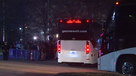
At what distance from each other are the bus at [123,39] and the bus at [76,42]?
3.07 meters

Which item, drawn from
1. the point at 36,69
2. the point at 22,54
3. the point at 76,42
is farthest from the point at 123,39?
the point at 22,54

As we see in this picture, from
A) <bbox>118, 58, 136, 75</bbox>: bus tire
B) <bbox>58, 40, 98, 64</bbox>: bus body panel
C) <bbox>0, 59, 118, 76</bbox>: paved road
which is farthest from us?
<bbox>58, 40, 98, 64</bbox>: bus body panel

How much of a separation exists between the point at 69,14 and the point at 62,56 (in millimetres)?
10137

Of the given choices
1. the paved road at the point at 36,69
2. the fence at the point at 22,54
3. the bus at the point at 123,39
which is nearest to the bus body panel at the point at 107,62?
the bus at the point at 123,39

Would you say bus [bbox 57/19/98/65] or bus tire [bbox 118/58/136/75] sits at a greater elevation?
bus [bbox 57/19/98/65]

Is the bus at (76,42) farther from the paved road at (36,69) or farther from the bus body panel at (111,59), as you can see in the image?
the bus body panel at (111,59)

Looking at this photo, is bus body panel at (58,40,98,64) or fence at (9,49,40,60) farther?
fence at (9,49,40,60)

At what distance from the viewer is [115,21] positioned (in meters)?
9.35

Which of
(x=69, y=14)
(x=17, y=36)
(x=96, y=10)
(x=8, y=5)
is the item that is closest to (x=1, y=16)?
(x=8, y=5)

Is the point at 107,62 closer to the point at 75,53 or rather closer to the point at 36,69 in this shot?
the point at 75,53

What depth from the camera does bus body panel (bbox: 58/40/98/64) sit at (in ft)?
41.5

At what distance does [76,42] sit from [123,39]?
415 centimetres

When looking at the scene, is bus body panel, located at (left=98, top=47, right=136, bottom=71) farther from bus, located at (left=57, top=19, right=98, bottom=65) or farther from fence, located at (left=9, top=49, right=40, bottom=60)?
fence, located at (left=9, top=49, right=40, bottom=60)

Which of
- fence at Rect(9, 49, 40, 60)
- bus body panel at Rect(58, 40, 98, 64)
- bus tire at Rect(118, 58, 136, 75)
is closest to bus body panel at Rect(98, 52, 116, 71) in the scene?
bus tire at Rect(118, 58, 136, 75)
